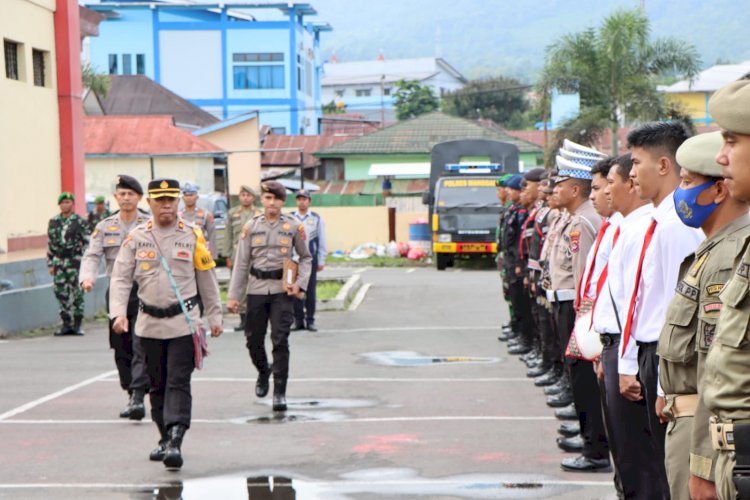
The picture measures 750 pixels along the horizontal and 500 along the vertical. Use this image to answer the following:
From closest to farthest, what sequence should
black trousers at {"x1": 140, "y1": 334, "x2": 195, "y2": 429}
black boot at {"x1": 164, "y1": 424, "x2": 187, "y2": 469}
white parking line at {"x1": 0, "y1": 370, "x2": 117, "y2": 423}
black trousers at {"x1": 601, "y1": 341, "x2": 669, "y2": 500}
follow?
black trousers at {"x1": 601, "y1": 341, "x2": 669, "y2": 500}, black boot at {"x1": 164, "y1": 424, "x2": 187, "y2": 469}, black trousers at {"x1": 140, "y1": 334, "x2": 195, "y2": 429}, white parking line at {"x1": 0, "y1": 370, "x2": 117, "y2": 423}

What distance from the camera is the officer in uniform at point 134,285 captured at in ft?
35.5

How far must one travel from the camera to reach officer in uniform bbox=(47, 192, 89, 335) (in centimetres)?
1802

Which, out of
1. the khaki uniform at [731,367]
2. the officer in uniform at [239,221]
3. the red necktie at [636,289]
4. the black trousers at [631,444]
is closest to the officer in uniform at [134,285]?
the black trousers at [631,444]

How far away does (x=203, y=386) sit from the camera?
13.0m

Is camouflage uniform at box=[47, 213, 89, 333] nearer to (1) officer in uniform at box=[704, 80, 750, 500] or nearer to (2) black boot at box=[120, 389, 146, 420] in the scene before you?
(2) black boot at box=[120, 389, 146, 420]

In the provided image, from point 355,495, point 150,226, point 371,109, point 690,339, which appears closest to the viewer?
point 690,339

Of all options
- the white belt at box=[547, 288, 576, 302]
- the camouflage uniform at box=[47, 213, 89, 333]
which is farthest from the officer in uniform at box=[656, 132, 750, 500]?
the camouflage uniform at box=[47, 213, 89, 333]

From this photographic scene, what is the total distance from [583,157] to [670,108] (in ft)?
100

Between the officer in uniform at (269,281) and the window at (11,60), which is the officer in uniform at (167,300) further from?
the window at (11,60)

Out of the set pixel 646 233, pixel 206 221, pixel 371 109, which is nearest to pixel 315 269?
pixel 206 221

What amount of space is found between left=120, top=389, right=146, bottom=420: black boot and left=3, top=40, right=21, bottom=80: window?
13243 mm

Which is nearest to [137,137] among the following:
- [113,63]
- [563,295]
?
[113,63]

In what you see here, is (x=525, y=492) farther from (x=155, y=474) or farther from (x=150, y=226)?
(x=150, y=226)

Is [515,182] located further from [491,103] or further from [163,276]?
[491,103]
